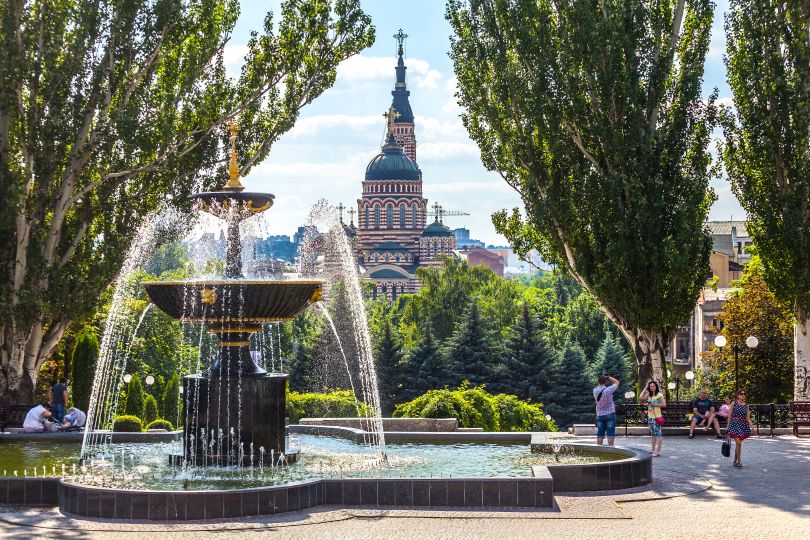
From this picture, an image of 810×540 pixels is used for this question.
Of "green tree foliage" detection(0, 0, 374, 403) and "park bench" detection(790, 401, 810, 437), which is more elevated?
"green tree foliage" detection(0, 0, 374, 403)

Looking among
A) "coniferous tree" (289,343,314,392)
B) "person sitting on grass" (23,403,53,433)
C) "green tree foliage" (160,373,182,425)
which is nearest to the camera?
"person sitting on grass" (23,403,53,433)

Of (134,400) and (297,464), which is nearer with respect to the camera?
(297,464)

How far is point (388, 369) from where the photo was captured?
148ft

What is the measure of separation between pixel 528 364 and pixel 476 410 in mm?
17416

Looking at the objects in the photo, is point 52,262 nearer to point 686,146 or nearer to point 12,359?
point 12,359

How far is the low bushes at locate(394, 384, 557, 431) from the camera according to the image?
2278 centimetres

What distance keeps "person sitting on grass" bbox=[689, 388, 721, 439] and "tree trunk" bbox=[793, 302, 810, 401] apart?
362cm

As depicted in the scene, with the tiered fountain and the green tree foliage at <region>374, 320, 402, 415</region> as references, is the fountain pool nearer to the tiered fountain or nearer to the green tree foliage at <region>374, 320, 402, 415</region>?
the tiered fountain

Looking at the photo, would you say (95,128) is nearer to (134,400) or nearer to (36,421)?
(36,421)

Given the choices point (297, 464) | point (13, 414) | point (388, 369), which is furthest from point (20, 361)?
point (388, 369)

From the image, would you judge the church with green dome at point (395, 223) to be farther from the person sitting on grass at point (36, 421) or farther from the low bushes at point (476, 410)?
the person sitting on grass at point (36, 421)

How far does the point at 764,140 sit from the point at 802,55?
186 cm

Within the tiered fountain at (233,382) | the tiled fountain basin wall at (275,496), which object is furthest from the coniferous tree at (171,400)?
the tiled fountain basin wall at (275,496)

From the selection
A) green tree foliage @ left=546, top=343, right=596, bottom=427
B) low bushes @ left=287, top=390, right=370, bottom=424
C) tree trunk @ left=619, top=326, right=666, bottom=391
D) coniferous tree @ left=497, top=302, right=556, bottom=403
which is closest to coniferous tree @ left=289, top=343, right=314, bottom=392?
coniferous tree @ left=497, top=302, right=556, bottom=403
